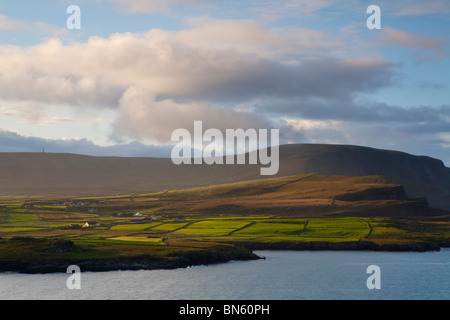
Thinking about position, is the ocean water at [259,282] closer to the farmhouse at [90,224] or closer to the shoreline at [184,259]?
A: the shoreline at [184,259]

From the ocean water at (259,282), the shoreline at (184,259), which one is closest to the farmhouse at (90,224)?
→ the shoreline at (184,259)

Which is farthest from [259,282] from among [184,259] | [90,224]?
[90,224]

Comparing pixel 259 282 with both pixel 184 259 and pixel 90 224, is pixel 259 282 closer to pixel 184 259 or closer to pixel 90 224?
pixel 184 259

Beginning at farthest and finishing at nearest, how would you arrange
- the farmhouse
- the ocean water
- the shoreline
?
1. the farmhouse
2. the shoreline
3. the ocean water

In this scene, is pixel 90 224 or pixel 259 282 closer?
pixel 259 282

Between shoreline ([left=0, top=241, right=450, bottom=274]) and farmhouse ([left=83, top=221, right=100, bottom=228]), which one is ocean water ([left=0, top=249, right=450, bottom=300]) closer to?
shoreline ([left=0, top=241, right=450, bottom=274])

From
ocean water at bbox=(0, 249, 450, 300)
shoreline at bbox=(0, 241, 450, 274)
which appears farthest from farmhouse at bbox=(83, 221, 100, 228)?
ocean water at bbox=(0, 249, 450, 300)

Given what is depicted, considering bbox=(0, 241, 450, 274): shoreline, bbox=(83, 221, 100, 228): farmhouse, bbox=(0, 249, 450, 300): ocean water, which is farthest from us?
bbox=(83, 221, 100, 228): farmhouse
